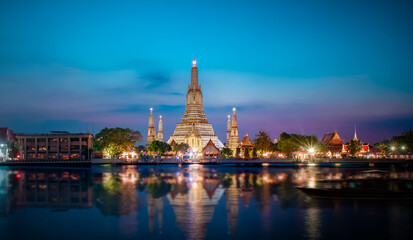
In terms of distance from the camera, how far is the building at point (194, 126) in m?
132

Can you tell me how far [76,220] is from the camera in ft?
87.5

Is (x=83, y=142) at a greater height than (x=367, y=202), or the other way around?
(x=83, y=142)

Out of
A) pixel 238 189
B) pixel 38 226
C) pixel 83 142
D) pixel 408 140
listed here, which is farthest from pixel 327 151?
pixel 38 226

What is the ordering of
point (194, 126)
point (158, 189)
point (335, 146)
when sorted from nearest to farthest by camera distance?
point (158, 189) < point (335, 146) < point (194, 126)

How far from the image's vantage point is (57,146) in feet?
378

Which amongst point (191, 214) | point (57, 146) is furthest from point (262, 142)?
point (191, 214)

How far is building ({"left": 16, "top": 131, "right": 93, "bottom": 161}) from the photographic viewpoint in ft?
375

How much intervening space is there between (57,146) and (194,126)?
149ft

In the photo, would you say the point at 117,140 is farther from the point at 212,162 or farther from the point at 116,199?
the point at 116,199

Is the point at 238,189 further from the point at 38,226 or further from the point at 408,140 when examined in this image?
the point at 408,140

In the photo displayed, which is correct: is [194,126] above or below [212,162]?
above

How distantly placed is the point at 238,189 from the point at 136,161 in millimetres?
62243

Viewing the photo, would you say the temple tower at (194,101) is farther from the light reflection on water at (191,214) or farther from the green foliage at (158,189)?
the light reflection on water at (191,214)

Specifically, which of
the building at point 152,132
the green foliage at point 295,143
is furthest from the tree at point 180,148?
the green foliage at point 295,143
